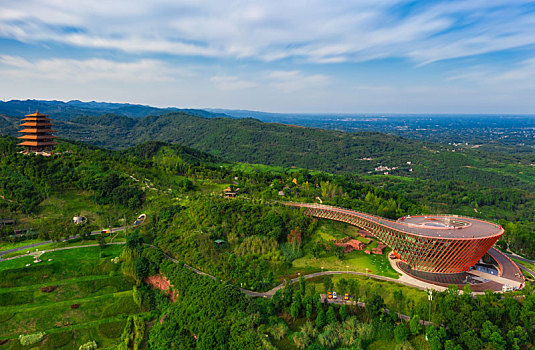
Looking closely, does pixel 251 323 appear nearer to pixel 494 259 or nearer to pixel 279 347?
pixel 279 347

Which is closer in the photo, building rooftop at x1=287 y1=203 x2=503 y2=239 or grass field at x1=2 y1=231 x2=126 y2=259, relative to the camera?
building rooftop at x1=287 y1=203 x2=503 y2=239

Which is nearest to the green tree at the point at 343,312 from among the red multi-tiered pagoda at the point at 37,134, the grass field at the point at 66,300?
the grass field at the point at 66,300

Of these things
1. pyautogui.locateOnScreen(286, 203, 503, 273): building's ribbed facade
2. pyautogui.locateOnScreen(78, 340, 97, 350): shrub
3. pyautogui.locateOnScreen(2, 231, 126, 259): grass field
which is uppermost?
pyautogui.locateOnScreen(286, 203, 503, 273): building's ribbed facade

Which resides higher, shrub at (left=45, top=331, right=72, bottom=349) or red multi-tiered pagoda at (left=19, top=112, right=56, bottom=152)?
red multi-tiered pagoda at (left=19, top=112, right=56, bottom=152)

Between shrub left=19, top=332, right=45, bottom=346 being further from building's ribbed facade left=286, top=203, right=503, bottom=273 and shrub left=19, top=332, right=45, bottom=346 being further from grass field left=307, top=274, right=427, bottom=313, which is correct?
building's ribbed facade left=286, top=203, right=503, bottom=273

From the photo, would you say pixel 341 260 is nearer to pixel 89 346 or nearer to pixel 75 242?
pixel 89 346

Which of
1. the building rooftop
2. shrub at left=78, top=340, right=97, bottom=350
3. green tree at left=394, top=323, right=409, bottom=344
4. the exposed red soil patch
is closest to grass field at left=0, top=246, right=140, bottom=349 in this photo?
the exposed red soil patch
